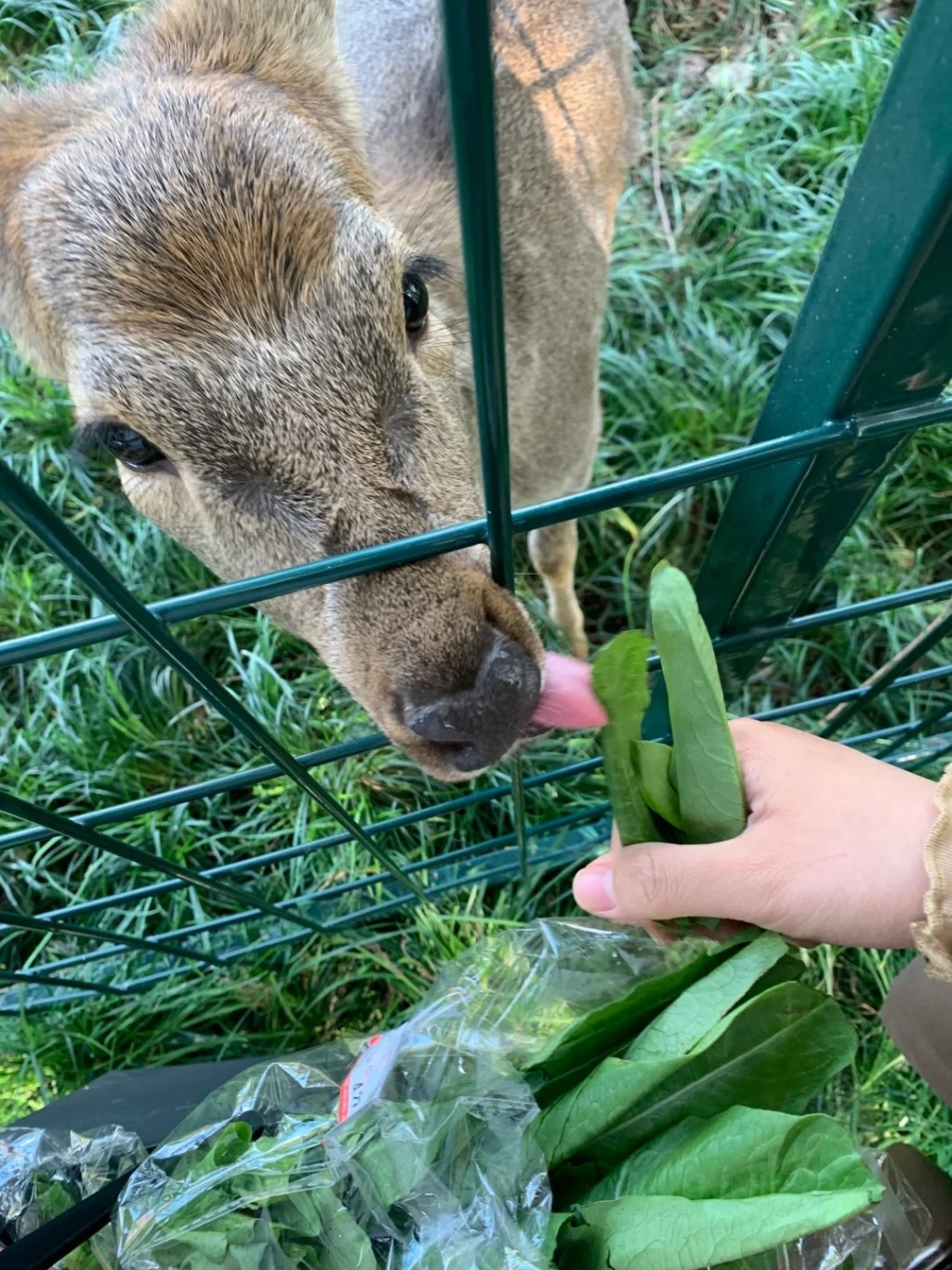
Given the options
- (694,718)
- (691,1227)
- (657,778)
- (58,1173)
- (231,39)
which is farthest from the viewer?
(231,39)

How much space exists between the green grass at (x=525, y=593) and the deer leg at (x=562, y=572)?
Result: 0.21 metres

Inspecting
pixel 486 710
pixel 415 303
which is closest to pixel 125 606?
pixel 486 710

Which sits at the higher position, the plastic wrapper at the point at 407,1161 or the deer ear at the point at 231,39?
the deer ear at the point at 231,39

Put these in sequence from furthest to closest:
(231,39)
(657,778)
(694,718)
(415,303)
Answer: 1. (231,39)
2. (415,303)
3. (657,778)
4. (694,718)

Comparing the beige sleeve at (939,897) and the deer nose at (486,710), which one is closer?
the beige sleeve at (939,897)

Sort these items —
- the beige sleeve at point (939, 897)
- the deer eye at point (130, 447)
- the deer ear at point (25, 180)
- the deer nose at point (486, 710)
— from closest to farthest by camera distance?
the beige sleeve at point (939, 897)
the deer nose at point (486, 710)
the deer eye at point (130, 447)
the deer ear at point (25, 180)

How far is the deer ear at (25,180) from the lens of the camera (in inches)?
65.7

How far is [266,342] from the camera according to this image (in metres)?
1.39

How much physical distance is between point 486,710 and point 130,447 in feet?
2.52

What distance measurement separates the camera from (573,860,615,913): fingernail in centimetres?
129

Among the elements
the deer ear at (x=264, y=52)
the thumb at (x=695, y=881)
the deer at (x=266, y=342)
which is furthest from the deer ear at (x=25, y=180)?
the thumb at (x=695, y=881)

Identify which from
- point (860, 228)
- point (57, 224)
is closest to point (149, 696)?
point (57, 224)

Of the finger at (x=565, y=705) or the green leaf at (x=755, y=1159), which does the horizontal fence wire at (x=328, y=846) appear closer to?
the finger at (x=565, y=705)

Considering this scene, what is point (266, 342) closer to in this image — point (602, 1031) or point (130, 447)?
point (130, 447)
